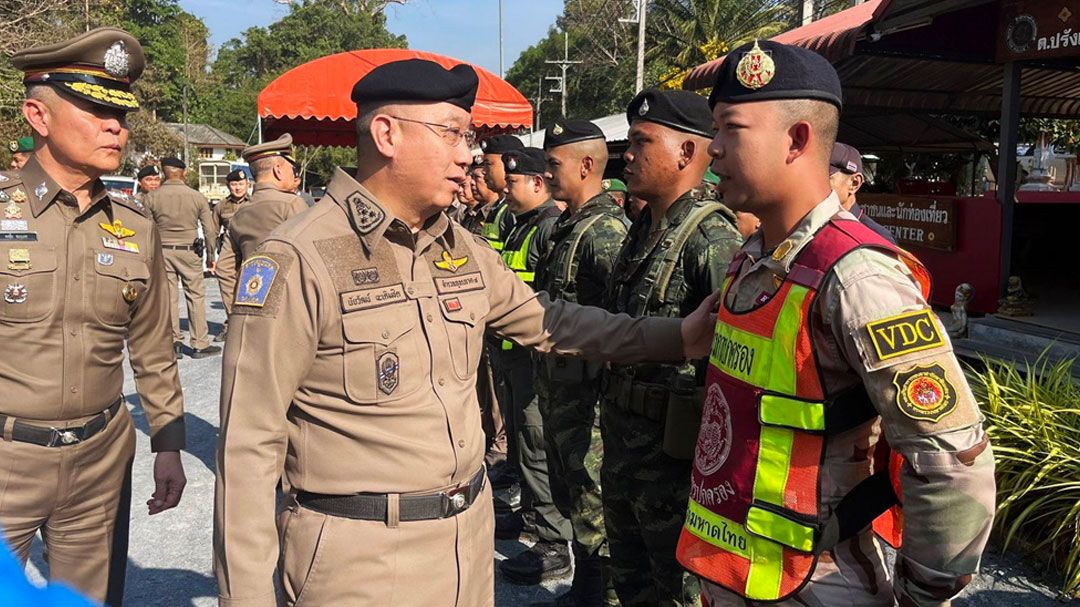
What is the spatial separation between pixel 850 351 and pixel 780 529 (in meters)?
0.42

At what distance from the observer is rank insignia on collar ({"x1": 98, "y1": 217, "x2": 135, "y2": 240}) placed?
2.79 metres

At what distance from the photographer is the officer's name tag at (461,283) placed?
2.11 meters

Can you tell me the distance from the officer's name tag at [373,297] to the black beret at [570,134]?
2.63 metres

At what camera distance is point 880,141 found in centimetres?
1141

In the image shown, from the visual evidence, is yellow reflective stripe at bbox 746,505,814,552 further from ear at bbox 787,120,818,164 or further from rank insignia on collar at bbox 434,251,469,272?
rank insignia on collar at bbox 434,251,469,272

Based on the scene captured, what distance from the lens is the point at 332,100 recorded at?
8.02m

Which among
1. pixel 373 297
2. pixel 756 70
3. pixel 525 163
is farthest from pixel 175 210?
pixel 756 70

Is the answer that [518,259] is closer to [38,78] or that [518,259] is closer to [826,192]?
[38,78]

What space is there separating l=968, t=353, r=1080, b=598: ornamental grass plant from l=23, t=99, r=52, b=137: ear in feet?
14.8

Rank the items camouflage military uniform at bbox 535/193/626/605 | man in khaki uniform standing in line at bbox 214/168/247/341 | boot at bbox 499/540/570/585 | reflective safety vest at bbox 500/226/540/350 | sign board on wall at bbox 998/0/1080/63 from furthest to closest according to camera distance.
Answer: man in khaki uniform standing in line at bbox 214/168/247/341, sign board on wall at bbox 998/0/1080/63, reflective safety vest at bbox 500/226/540/350, boot at bbox 499/540/570/585, camouflage military uniform at bbox 535/193/626/605

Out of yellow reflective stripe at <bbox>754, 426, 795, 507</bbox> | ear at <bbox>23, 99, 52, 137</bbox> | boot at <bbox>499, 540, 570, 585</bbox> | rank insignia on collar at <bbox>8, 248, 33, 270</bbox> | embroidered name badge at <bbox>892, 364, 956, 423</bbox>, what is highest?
ear at <bbox>23, 99, 52, 137</bbox>

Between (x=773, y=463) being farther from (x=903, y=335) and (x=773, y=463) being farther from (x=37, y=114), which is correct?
(x=37, y=114)

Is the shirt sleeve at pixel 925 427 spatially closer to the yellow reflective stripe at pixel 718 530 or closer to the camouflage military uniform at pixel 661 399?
the yellow reflective stripe at pixel 718 530

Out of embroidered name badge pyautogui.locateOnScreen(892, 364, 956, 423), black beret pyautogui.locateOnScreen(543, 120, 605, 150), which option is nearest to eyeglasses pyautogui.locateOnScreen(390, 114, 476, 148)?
embroidered name badge pyautogui.locateOnScreen(892, 364, 956, 423)
